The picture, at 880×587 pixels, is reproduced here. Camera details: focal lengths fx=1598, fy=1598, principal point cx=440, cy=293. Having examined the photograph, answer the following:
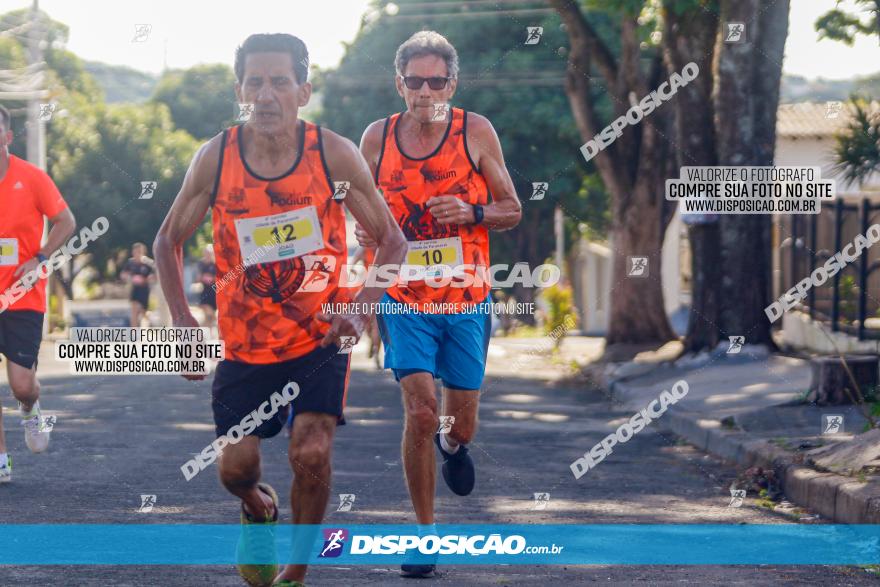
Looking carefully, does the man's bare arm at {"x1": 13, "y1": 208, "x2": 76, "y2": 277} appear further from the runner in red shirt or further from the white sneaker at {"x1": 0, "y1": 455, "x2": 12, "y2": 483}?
the white sneaker at {"x1": 0, "y1": 455, "x2": 12, "y2": 483}

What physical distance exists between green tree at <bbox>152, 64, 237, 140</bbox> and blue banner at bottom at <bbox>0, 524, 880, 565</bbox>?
53386 mm

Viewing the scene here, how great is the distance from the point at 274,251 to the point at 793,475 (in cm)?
415

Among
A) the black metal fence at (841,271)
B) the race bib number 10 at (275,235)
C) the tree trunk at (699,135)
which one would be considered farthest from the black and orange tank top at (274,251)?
the tree trunk at (699,135)

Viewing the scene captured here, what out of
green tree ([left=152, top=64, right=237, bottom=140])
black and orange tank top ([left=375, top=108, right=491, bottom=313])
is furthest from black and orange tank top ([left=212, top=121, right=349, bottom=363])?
green tree ([left=152, top=64, right=237, bottom=140])

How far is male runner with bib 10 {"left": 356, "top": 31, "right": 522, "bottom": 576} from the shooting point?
6.55 m

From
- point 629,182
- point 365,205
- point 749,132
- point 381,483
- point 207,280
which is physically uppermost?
point 749,132

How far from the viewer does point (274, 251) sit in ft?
17.7

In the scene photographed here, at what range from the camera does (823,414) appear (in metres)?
11.3

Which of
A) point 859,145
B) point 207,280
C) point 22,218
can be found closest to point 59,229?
point 22,218

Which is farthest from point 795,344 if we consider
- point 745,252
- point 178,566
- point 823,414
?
point 178,566

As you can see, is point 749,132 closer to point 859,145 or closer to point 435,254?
point 859,145

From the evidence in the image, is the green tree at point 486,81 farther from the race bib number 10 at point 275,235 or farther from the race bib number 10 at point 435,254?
the race bib number 10 at point 275,235

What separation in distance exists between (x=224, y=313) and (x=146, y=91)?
6758 centimetres

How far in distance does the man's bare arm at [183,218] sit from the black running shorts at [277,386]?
0.83 feet
